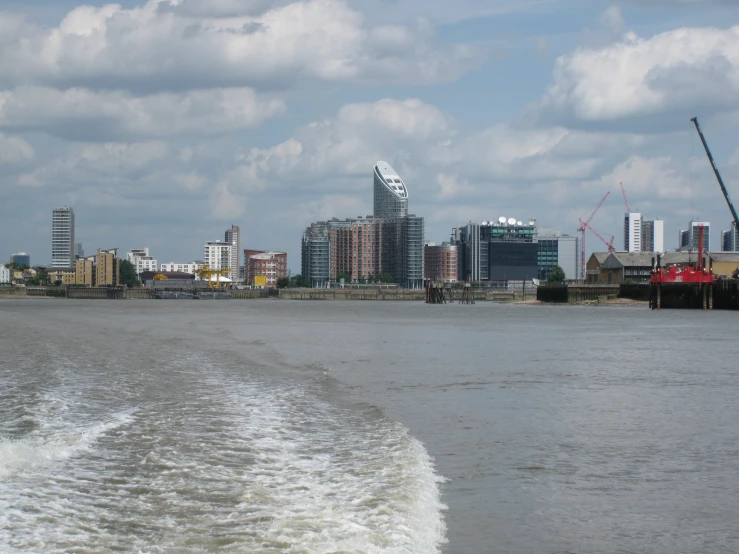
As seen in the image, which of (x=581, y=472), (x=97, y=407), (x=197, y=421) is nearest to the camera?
(x=581, y=472)

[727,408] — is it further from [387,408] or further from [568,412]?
[387,408]

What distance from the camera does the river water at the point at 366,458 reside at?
871 cm

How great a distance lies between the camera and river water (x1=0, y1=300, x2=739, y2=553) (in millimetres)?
8711

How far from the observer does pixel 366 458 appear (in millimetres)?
12656

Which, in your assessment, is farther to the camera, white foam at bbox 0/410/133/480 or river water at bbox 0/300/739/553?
white foam at bbox 0/410/133/480

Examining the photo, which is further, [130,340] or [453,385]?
[130,340]

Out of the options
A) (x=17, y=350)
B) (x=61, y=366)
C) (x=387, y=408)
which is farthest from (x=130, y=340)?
(x=387, y=408)

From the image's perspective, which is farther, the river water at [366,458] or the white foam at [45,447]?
the white foam at [45,447]

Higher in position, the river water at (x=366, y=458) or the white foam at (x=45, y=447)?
the white foam at (x=45, y=447)

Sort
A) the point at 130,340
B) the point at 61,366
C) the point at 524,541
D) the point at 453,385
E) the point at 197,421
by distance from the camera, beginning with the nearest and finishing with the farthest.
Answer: the point at 524,541, the point at 197,421, the point at 453,385, the point at 61,366, the point at 130,340

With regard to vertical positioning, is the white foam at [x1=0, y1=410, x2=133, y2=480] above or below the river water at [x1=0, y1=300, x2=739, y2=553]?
above

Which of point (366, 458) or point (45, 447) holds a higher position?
point (45, 447)

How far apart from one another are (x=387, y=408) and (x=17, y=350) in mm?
20249

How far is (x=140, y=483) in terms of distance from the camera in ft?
34.6
